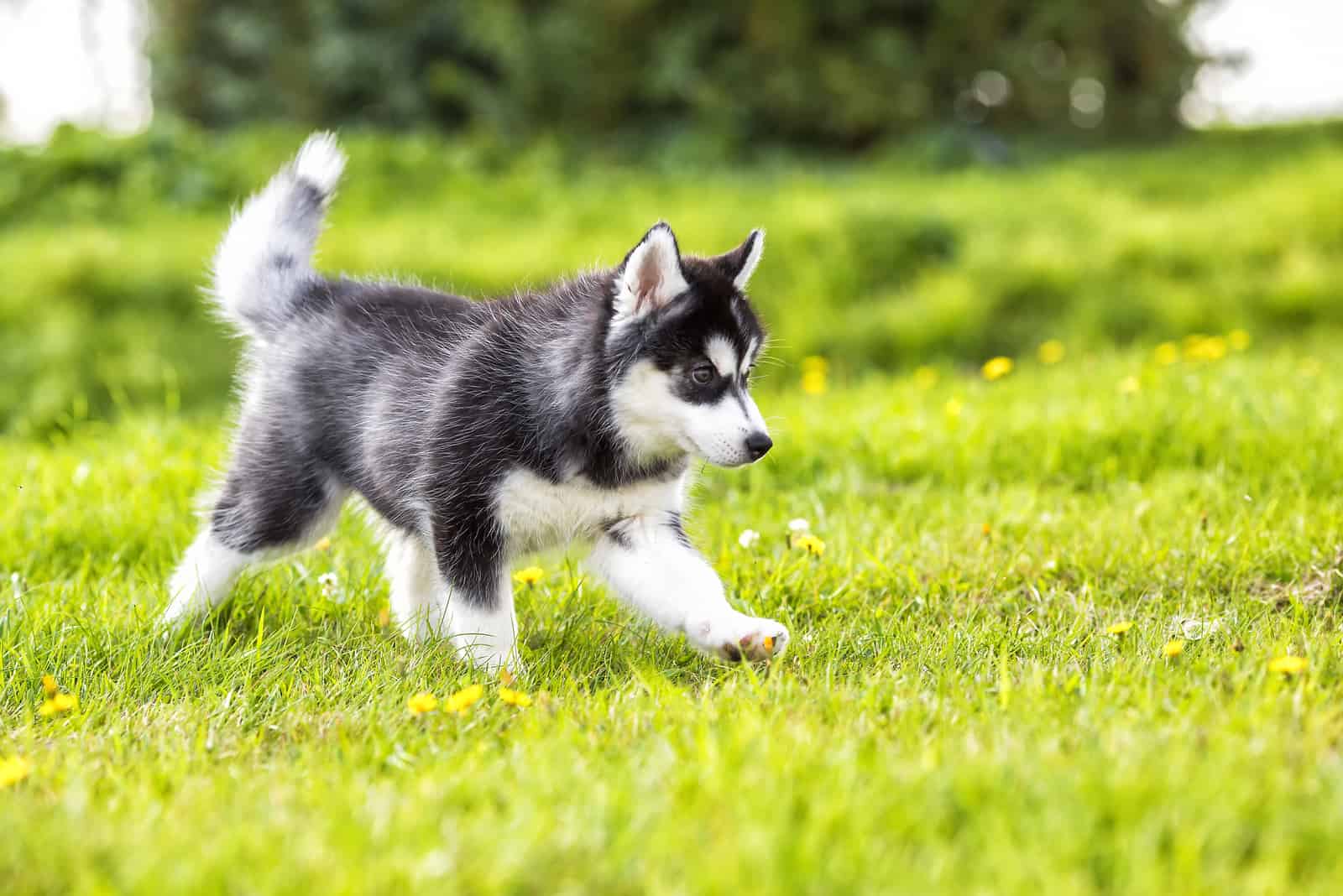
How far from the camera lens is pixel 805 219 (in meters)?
8.86

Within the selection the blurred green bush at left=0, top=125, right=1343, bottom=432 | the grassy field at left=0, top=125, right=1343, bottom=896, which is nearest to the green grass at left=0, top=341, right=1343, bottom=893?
the grassy field at left=0, top=125, right=1343, bottom=896

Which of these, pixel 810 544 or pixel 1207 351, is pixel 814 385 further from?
pixel 810 544

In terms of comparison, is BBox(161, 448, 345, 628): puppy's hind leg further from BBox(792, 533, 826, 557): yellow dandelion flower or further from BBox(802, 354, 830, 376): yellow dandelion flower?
BBox(802, 354, 830, 376): yellow dandelion flower

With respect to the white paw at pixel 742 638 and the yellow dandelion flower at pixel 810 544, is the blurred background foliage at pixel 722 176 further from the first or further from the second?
the white paw at pixel 742 638

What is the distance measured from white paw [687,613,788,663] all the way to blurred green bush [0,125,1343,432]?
367cm

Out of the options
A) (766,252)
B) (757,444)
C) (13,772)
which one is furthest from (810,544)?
(766,252)

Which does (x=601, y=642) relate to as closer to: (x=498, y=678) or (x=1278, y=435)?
(x=498, y=678)

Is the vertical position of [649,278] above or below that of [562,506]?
above

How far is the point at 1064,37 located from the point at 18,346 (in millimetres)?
9727

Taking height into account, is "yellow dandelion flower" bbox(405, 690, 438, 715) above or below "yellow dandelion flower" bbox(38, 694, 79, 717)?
above

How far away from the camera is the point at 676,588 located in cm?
317

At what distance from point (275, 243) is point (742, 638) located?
202 cm

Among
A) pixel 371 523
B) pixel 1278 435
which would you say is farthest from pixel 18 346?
pixel 1278 435

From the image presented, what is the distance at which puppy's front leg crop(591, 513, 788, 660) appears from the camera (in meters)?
3.00
